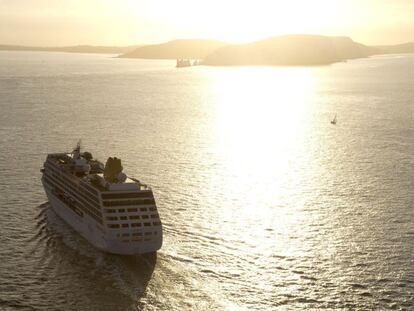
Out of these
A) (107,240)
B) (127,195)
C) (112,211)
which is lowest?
(107,240)

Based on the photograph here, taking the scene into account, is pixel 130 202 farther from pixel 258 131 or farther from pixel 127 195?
pixel 258 131

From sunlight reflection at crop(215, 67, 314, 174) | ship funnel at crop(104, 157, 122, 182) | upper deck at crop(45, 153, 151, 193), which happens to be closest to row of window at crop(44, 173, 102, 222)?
upper deck at crop(45, 153, 151, 193)

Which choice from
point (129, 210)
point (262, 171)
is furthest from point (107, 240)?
point (262, 171)

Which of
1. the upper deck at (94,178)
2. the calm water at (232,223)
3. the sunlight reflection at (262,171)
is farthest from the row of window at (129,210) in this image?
the sunlight reflection at (262,171)

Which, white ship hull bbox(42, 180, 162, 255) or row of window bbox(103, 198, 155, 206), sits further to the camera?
row of window bbox(103, 198, 155, 206)

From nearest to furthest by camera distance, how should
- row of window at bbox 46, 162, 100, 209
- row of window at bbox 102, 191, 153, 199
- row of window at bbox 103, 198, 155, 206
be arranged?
1. row of window at bbox 103, 198, 155, 206
2. row of window at bbox 102, 191, 153, 199
3. row of window at bbox 46, 162, 100, 209

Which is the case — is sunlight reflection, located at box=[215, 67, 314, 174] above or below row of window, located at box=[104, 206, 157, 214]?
below

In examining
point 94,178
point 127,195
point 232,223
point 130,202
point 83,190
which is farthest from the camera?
point 232,223

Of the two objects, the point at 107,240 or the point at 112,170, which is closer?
the point at 107,240

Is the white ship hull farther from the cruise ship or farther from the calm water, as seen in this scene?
the calm water

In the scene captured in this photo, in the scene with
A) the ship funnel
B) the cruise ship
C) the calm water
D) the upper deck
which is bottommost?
the calm water
